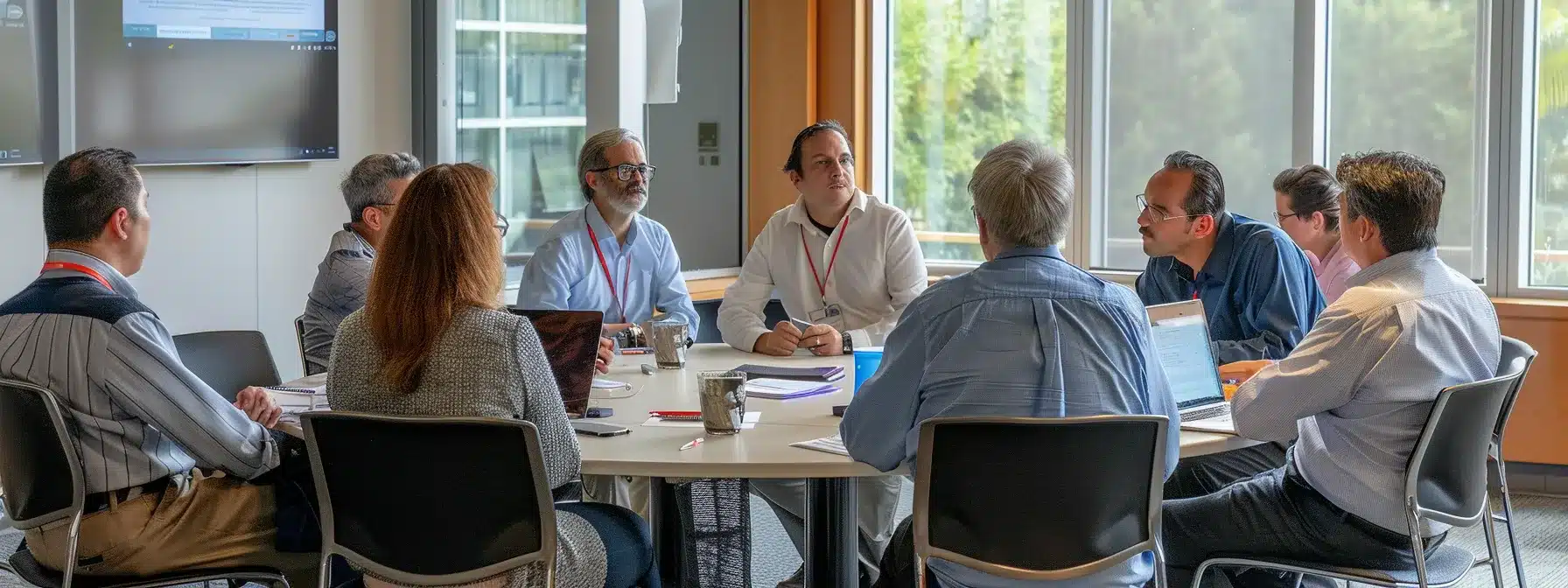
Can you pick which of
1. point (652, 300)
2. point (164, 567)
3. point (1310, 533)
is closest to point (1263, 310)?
point (1310, 533)

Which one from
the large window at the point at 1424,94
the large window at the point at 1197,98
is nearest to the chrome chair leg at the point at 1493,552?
the large window at the point at 1424,94

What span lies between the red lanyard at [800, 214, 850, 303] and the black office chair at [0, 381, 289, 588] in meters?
1.95

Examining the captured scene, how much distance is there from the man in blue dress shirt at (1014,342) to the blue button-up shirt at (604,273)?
176cm

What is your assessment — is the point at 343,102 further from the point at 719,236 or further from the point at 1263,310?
the point at 1263,310

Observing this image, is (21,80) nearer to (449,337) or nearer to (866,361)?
(449,337)

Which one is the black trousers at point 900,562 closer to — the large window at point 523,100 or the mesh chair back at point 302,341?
the mesh chair back at point 302,341

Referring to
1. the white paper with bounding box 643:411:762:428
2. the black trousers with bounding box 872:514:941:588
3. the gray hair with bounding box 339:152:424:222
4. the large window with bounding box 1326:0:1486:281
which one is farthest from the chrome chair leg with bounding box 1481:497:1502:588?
the large window with bounding box 1326:0:1486:281

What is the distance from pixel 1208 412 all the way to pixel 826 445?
0.81 m

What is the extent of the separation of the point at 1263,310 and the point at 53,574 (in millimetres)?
2621

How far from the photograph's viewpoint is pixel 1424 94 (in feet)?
18.0

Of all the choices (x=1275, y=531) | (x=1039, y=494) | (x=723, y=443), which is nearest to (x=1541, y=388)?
(x=1275, y=531)

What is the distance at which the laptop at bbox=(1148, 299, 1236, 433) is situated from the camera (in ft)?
8.88

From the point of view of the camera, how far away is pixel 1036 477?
2154 millimetres

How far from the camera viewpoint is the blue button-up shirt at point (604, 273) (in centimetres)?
406
